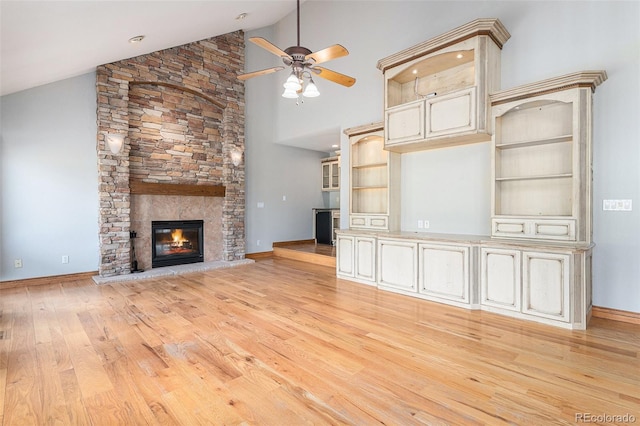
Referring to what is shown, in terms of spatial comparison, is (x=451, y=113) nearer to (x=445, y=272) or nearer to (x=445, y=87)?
(x=445, y=87)

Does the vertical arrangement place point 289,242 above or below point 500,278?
below

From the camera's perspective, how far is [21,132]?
4484 mm

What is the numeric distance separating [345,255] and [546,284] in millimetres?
2613

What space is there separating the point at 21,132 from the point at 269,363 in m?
5.05

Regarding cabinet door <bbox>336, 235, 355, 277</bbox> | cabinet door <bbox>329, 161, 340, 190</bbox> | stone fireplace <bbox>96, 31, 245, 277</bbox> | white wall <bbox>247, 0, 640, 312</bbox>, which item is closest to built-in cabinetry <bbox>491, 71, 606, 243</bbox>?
white wall <bbox>247, 0, 640, 312</bbox>

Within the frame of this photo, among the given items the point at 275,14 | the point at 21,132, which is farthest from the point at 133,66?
the point at 275,14

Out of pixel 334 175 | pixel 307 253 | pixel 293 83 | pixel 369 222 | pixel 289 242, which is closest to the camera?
pixel 293 83

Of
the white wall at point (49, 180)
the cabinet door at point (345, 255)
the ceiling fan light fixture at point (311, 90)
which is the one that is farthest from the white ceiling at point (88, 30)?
the cabinet door at point (345, 255)

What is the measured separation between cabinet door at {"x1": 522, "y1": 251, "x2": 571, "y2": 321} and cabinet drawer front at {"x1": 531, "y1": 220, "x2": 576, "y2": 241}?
0.30 metres

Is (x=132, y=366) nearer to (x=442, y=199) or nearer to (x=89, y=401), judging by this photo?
(x=89, y=401)

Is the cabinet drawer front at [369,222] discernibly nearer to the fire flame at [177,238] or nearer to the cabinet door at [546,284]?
the cabinet door at [546,284]

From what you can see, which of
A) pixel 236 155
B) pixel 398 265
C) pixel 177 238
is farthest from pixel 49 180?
pixel 398 265

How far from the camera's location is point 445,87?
4215 mm

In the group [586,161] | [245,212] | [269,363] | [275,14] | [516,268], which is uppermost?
[275,14]
